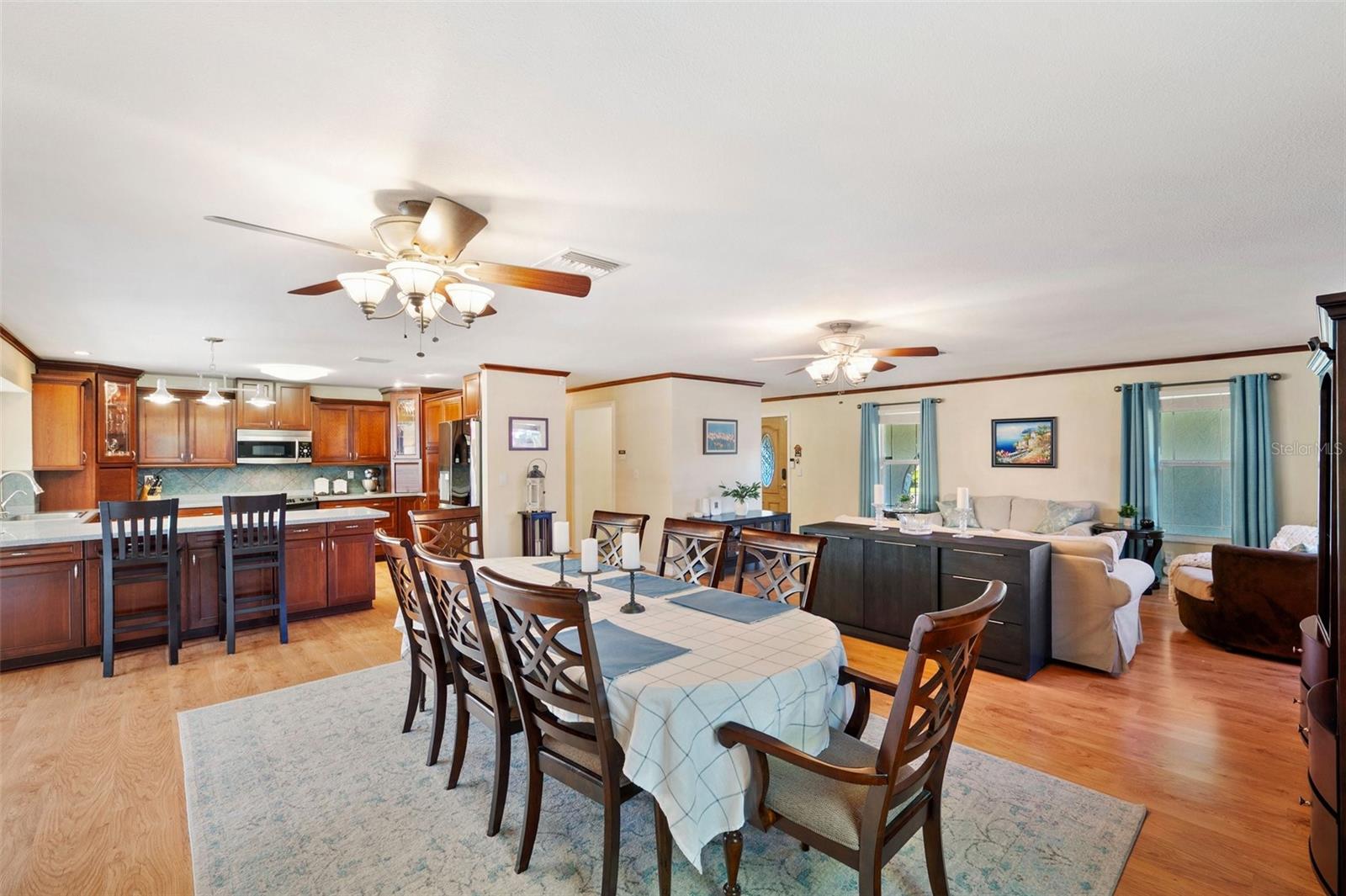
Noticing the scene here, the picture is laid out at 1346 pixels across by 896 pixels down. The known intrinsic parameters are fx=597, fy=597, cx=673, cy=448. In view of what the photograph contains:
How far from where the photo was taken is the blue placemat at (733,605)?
238 cm

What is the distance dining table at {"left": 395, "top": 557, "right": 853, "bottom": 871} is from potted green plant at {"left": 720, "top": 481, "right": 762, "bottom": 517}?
5282 mm

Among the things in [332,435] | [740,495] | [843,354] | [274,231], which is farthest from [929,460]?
[332,435]

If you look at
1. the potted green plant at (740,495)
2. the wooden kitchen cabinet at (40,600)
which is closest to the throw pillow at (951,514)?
the potted green plant at (740,495)

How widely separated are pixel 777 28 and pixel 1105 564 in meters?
3.80

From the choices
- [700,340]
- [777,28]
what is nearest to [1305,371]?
[700,340]

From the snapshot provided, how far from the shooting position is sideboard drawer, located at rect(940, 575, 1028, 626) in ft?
11.9

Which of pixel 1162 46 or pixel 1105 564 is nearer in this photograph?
pixel 1162 46

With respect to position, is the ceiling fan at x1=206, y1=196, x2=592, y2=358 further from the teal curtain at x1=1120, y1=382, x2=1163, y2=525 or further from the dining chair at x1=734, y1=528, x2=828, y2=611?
the teal curtain at x1=1120, y1=382, x2=1163, y2=525

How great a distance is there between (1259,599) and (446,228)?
5441 millimetres

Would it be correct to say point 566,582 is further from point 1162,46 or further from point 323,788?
point 1162,46

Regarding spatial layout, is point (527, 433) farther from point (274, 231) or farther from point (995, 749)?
point (995, 749)

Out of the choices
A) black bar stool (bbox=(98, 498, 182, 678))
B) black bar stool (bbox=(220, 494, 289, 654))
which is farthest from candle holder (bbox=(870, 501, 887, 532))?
black bar stool (bbox=(98, 498, 182, 678))

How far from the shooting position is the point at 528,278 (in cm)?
236

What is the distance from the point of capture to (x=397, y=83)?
1493 millimetres
